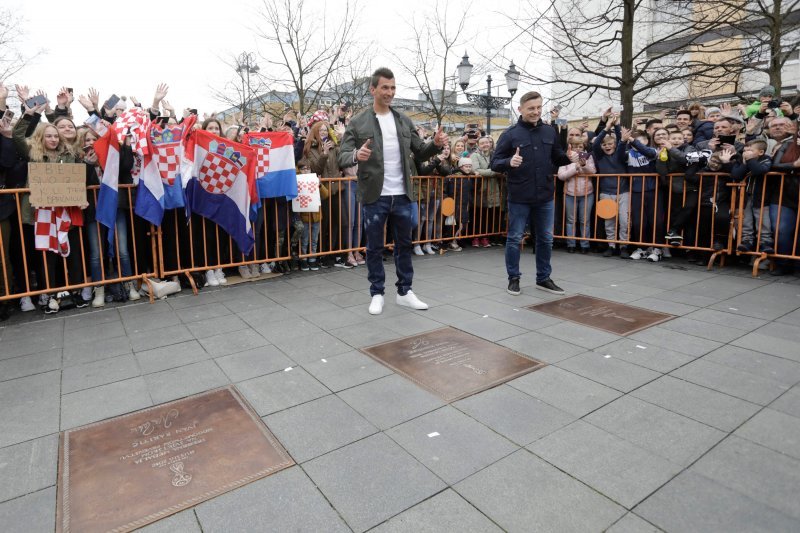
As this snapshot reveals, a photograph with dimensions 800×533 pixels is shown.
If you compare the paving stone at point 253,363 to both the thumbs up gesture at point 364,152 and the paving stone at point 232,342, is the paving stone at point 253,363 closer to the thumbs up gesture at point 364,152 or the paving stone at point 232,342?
the paving stone at point 232,342

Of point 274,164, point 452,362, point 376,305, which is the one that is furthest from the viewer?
point 274,164

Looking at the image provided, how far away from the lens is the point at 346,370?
389 centimetres

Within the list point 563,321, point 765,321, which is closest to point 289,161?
point 563,321

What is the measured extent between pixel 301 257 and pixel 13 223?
3362 mm

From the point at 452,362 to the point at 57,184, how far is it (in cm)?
455

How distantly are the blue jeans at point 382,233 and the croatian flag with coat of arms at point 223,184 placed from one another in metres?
2.05

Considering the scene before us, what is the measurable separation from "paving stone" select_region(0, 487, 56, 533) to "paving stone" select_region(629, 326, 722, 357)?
4.22 m

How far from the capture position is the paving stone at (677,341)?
13.8 ft

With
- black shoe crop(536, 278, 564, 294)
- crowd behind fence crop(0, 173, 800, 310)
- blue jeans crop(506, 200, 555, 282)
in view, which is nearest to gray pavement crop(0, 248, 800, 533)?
black shoe crop(536, 278, 564, 294)

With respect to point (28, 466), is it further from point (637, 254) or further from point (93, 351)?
point (637, 254)

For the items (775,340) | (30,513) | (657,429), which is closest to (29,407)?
(30,513)

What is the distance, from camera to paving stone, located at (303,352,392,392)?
3.67 meters

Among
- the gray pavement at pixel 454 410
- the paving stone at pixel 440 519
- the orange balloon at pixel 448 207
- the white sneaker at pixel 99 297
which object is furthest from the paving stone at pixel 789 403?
the white sneaker at pixel 99 297

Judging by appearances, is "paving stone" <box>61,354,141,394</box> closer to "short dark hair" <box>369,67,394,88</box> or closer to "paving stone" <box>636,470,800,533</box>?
"short dark hair" <box>369,67,394,88</box>
